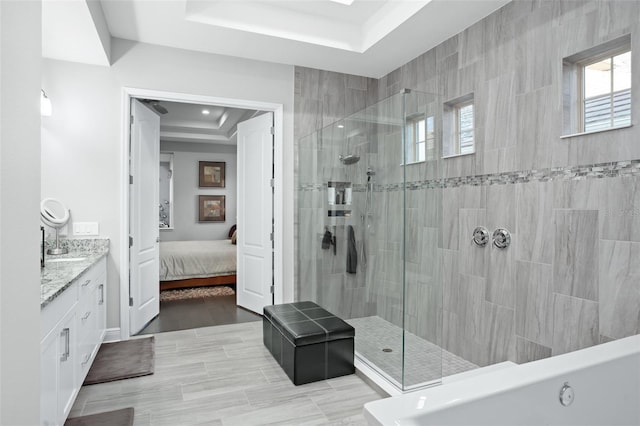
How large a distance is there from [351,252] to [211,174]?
18.3ft

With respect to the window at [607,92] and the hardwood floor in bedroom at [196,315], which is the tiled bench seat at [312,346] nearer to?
the hardwood floor in bedroom at [196,315]

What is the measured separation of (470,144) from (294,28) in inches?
74.5

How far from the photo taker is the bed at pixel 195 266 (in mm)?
5387

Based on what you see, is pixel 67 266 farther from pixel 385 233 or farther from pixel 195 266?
pixel 195 266

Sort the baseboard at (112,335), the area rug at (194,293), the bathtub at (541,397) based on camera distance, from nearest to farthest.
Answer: the bathtub at (541,397), the baseboard at (112,335), the area rug at (194,293)

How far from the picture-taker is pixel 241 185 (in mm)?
4570

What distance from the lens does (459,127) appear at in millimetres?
3312

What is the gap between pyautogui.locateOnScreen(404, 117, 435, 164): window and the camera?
237 cm

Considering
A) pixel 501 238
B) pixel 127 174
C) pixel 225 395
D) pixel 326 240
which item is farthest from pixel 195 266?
pixel 501 238

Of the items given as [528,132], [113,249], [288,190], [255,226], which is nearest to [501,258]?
[528,132]

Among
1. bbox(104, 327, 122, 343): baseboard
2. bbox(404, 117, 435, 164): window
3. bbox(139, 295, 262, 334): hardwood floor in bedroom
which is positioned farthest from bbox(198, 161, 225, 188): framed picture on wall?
bbox(404, 117, 435, 164): window

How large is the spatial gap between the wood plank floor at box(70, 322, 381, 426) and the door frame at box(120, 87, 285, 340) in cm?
78

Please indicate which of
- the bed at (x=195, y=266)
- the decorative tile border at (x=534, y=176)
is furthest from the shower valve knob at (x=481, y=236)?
the bed at (x=195, y=266)

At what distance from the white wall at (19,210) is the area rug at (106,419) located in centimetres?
124
